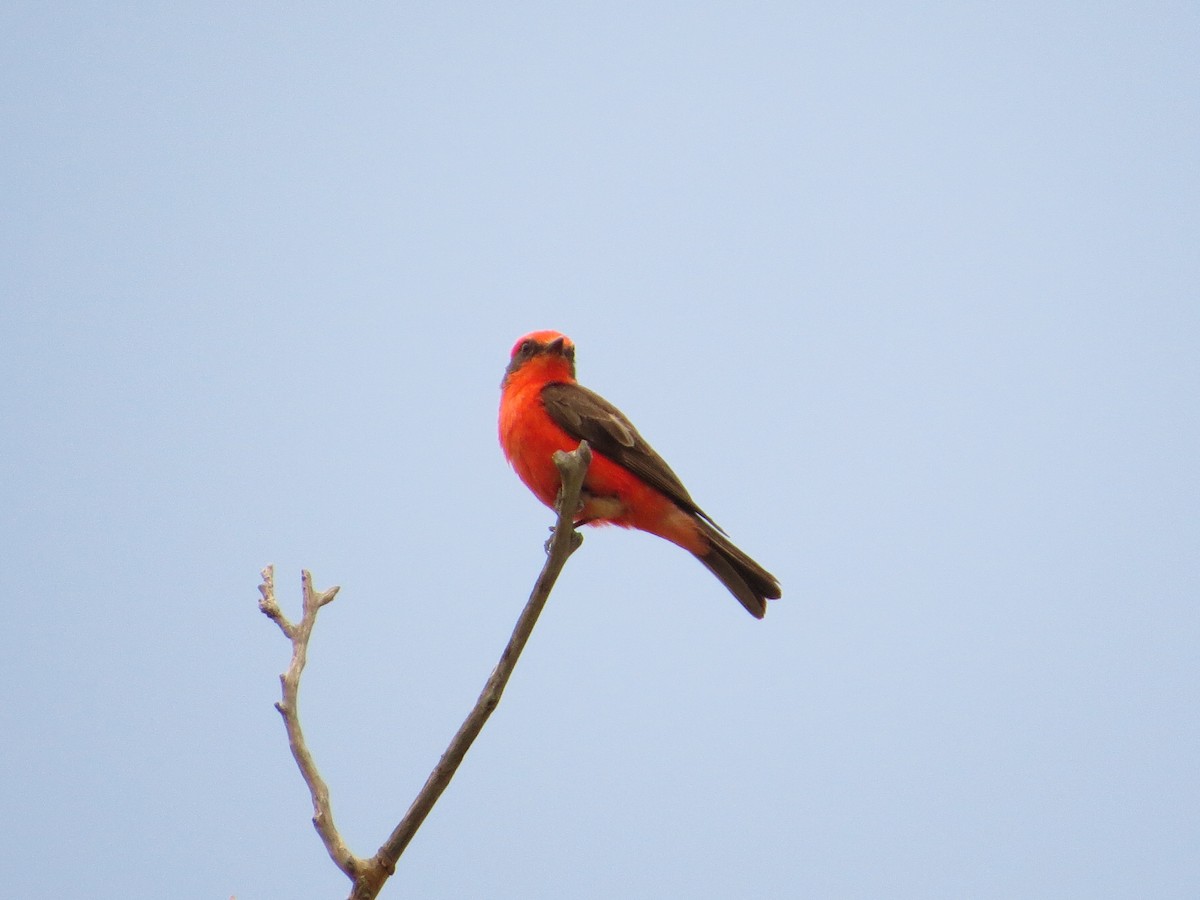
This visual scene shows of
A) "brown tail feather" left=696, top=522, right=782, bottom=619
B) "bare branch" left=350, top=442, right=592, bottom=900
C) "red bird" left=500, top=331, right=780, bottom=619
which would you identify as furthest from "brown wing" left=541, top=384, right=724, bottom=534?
"bare branch" left=350, top=442, right=592, bottom=900

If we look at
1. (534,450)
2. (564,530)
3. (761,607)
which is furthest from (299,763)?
(761,607)

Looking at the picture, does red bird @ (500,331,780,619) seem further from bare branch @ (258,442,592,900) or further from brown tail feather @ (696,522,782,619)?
bare branch @ (258,442,592,900)

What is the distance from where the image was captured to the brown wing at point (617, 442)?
21.4ft

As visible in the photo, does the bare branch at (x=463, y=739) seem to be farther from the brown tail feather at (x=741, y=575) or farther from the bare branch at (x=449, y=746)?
the brown tail feather at (x=741, y=575)

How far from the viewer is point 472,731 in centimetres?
395

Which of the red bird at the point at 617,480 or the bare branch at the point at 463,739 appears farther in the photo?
the red bird at the point at 617,480

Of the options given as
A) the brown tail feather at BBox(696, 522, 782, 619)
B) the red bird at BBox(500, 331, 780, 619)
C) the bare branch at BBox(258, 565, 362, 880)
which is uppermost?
the red bird at BBox(500, 331, 780, 619)

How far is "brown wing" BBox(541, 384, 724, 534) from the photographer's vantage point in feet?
21.4

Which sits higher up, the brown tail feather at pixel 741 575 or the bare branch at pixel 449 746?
the brown tail feather at pixel 741 575

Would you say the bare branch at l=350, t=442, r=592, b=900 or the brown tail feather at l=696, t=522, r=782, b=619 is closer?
the bare branch at l=350, t=442, r=592, b=900

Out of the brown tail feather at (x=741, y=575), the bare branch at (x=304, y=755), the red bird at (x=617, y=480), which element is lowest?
the bare branch at (x=304, y=755)

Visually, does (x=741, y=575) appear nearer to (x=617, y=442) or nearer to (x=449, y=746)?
(x=617, y=442)

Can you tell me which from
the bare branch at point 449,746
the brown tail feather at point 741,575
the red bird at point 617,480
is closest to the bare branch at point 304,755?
the bare branch at point 449,746

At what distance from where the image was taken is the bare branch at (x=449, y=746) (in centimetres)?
392
